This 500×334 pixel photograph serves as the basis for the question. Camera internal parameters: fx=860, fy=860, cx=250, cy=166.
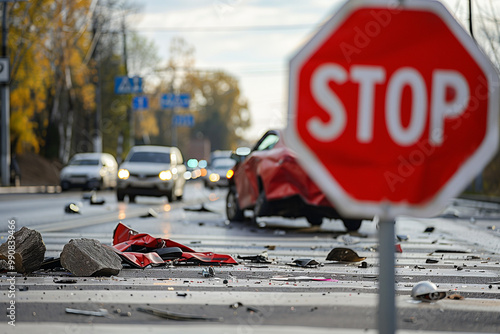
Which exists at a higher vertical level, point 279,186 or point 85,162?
A: point 279,186

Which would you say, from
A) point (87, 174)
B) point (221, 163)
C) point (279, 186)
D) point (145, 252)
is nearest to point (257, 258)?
point (145, 252)

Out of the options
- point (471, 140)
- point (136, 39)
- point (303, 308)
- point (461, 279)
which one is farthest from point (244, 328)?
point (136, 39)

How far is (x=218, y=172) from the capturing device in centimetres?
4428

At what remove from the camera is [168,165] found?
2528 cm

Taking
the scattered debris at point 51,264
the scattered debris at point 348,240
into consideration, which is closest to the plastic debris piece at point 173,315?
the scattered debris at point 51,264

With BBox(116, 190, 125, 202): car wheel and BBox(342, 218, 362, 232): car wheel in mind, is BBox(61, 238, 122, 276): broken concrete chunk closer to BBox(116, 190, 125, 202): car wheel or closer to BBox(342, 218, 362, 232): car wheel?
BBox(342, 218, 362, 232): car wheel

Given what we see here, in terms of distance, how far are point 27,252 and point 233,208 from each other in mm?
8494

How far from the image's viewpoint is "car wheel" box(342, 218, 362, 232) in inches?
533

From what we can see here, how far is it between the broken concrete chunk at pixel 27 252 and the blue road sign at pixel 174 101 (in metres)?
55.2

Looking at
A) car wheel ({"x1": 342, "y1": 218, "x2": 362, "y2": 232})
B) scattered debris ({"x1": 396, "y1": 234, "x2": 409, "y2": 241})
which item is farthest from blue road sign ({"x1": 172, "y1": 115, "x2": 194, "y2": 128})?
scattered debris ({"x1": 396, "y1": 234, "x2": 409, "y2": 241})

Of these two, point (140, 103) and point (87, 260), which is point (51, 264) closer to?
point (87, 260)

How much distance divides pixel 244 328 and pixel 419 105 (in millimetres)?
2199

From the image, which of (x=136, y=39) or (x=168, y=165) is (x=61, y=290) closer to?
(x=168, y=165)

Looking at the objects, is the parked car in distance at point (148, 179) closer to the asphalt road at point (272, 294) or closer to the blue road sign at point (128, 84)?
the asphalt road at point (272, 294)
